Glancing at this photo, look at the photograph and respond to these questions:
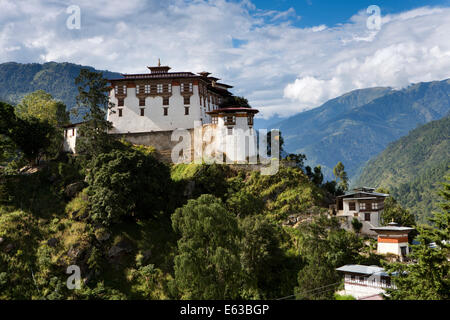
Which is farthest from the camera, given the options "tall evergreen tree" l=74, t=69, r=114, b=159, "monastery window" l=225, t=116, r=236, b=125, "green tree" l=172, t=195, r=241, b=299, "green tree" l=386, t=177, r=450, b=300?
"monastery window" l=225, t=116, r=236, b=125

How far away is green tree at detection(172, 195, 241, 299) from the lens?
1441 inches

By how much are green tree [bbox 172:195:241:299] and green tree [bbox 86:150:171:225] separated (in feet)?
41.3

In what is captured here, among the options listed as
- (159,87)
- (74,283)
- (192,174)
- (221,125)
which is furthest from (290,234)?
(159,87)

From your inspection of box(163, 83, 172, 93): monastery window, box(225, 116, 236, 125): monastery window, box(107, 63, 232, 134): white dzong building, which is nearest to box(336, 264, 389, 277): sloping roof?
box(225, 116, 236, 125): monastery window

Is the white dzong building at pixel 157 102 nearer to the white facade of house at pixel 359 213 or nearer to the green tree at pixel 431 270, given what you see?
the white facade of house at pixel 359 213

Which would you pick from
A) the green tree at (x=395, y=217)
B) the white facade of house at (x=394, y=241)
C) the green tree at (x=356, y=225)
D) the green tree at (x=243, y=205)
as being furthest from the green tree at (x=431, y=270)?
the green tree at (x=243, y=205)

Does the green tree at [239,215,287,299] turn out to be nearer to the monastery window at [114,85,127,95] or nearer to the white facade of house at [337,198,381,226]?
the white facade of house at [337,198,381,226]

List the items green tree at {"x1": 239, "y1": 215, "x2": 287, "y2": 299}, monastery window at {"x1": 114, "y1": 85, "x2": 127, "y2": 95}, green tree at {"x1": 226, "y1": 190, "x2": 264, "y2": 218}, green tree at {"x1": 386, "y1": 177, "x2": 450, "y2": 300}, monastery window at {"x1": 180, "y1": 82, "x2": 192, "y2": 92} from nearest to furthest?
green tree at {"x1": 386, "y1": 177, "x2": 450, "y2": 300} → green tree at {"x1": 239, "y1": 215, "x2": 287, "y2": 299} → green tree at {"x1": 226, "y1": 190, "x2": 264, "y2": 218} → monastery window at {"x1": 180, "y1": 82, "x2": 192, "y2": 92} → monastery window at {"x1": 114, "y1": 85, "x2": 127, "y2": 95}

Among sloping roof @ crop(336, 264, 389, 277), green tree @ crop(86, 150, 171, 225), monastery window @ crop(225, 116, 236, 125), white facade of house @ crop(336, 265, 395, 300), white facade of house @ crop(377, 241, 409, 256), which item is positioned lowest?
white facade of house @ crop(336, 265, 395, 300)

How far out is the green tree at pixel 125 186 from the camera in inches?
2013

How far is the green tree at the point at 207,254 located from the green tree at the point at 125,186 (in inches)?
495

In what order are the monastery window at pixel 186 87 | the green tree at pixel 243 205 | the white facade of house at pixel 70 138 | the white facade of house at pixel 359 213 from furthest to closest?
the monastery window at pixel 186 87 < the white facade of house at pixel 70 138 < the green tree at pixel 243 205 < the white facade of house at pixel 359 213

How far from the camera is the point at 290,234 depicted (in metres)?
51.8

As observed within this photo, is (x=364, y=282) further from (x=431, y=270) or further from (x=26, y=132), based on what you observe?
(x=26, y=132)
